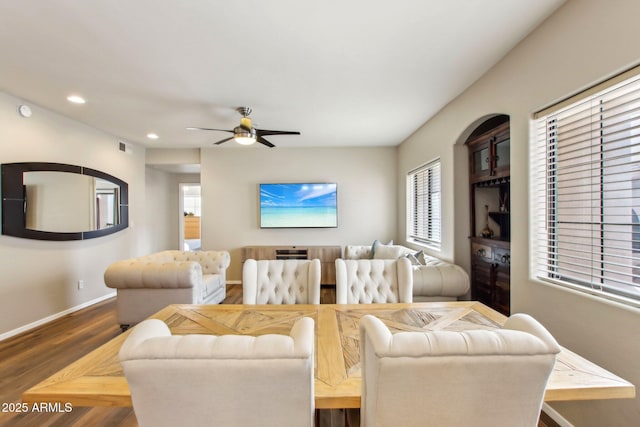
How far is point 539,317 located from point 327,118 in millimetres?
2996

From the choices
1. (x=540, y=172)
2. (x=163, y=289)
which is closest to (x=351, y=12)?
(x=540, y=172)

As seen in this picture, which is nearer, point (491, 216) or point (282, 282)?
point (282, 282)

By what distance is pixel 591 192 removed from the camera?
153 cm

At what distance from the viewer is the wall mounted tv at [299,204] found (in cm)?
512

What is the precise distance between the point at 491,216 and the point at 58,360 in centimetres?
448

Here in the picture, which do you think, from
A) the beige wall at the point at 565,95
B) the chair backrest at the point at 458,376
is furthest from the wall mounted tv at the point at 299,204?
the chair backrest at the point at 458,376

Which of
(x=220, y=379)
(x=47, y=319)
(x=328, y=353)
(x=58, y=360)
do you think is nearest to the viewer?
(x=220, y=379)

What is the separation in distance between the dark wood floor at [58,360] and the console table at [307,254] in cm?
78

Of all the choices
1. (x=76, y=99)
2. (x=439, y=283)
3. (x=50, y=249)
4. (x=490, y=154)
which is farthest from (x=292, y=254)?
(x=76, y=99)

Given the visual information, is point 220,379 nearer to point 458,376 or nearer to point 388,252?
point 458,376

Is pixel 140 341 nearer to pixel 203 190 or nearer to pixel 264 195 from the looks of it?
pixel 264 195

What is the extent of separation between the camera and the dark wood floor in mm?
1749

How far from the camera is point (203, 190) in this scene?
17.0ft

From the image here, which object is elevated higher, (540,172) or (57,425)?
(540,172)
